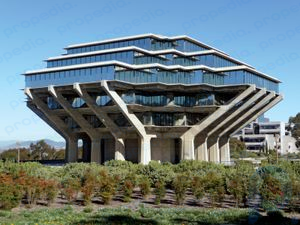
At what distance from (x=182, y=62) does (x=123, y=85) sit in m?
10.7

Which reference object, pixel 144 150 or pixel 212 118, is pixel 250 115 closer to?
pixel 212 118

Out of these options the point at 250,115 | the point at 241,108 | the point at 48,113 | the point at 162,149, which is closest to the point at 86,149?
the point at 48,113

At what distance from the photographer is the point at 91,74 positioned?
5369 centimetres

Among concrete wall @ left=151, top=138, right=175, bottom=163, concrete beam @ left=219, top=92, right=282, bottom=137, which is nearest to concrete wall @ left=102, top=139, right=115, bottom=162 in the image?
concrete wall @ left=151, top=138, right=175, bottom=163

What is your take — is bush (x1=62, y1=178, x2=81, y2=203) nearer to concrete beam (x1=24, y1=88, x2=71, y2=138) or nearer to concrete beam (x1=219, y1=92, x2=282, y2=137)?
concrete beam (x1=24, y1=88, x2=71, y2=138)

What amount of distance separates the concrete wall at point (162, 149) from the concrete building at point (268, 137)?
211 feet

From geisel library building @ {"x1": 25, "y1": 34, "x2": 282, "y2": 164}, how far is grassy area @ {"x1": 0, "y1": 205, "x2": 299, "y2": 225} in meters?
34.2

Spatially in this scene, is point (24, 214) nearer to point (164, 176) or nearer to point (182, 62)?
point (164, 176)

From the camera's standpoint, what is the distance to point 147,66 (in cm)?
5422

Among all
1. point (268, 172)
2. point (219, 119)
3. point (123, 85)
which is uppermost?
point (123, 85)

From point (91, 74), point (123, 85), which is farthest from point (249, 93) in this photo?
point (91, 74)

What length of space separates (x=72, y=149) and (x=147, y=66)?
2220cm

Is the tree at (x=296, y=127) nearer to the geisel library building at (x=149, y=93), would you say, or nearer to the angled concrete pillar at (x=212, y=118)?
the geisel library building at (x=149, y=93)

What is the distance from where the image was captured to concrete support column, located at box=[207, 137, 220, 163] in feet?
230
